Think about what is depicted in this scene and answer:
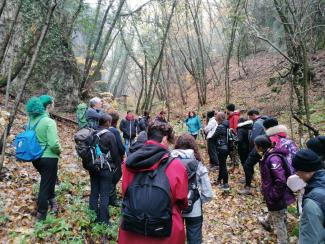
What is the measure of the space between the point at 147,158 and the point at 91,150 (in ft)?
7.41

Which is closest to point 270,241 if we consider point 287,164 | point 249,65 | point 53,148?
point 287,164

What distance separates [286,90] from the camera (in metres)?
20.9

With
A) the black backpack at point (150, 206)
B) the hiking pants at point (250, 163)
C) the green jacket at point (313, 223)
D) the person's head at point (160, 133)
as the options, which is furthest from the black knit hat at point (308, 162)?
the hiking pants at point (250, 163)

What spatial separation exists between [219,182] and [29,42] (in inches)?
349

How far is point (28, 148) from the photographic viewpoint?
5305mm

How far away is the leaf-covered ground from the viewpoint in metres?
5.39

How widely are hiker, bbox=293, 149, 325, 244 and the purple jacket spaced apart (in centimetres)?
240

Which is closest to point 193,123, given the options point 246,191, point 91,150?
point 246,191

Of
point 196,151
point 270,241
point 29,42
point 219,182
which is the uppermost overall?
point 29,42

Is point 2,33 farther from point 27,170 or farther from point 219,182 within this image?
point 219,182

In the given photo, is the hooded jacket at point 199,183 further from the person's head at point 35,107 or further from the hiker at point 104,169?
the person's head at point 35,107

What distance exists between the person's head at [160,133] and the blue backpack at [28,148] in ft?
7.71

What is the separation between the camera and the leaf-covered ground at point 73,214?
17.7 ft

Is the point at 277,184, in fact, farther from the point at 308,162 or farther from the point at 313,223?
the point at 313,223
